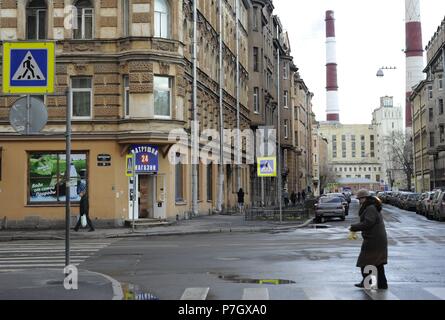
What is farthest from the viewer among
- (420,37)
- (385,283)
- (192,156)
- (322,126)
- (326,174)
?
(322,126)

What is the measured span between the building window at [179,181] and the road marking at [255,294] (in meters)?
21.8

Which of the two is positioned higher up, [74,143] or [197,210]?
[74,143]

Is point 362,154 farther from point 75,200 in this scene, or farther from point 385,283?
point 385,283

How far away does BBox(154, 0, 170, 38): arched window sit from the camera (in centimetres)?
3005

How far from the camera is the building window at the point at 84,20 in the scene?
3003cm

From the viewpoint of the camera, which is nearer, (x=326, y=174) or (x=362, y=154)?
(x=326, y=174)

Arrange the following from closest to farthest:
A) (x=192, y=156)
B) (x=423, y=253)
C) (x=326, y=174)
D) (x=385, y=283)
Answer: (x=385, y=283)
(x=423, y=253)
(x=192, y=156)
(x=326, y=174)

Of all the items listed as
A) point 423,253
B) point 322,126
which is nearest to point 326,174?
point 322,126

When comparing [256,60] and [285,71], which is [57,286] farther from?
[285,71]

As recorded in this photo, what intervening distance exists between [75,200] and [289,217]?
12.0 meters

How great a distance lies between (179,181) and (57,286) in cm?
2210

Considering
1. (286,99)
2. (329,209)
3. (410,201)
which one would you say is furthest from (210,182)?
(286,99)

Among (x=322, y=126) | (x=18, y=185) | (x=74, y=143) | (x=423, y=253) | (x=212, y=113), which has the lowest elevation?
(x=423, y=253)

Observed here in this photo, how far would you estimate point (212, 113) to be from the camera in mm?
40938
